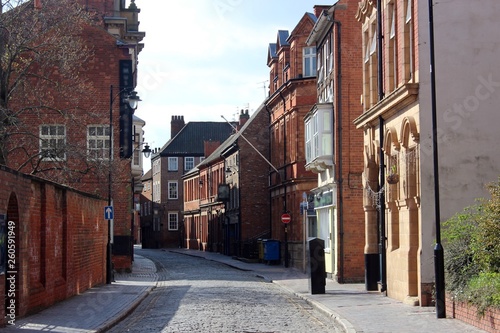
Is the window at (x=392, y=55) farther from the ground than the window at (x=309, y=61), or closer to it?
closer to it

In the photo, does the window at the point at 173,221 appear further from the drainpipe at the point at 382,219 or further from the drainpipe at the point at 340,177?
the drainpipe at the point at 382,219

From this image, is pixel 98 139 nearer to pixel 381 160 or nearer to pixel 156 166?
pixel 381 160

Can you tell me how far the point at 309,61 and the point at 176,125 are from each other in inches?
2241

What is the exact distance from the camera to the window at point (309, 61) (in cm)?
4238

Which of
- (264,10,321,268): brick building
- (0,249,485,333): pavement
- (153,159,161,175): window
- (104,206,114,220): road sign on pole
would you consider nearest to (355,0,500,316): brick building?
(0,249,485,333): pavement

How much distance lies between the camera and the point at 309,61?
4250 centimetres

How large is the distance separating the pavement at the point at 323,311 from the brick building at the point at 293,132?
12483mm

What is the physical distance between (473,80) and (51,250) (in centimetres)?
1055

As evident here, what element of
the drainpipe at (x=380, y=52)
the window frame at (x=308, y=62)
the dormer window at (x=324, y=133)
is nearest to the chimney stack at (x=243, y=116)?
the window frame at (x=308, y=62)

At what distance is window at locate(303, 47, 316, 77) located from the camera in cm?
4238

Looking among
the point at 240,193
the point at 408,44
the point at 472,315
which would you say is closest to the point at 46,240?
the point at 472,315

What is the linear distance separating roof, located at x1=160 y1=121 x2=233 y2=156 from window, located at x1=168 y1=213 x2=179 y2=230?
6781 millimetres

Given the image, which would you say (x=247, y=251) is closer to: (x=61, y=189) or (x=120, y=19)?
(x=120, y=19)

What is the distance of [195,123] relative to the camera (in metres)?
97.6
